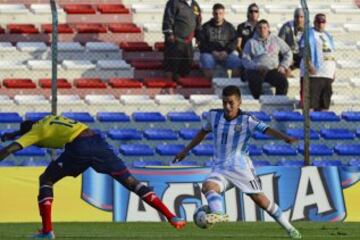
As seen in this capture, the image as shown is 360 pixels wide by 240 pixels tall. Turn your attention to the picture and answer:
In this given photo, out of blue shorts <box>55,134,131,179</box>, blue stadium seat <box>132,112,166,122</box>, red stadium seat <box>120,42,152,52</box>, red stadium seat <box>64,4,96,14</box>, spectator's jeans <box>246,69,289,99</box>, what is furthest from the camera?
red stadium seat <box>64,4,96,14</box>

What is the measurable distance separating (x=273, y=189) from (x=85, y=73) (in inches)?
214

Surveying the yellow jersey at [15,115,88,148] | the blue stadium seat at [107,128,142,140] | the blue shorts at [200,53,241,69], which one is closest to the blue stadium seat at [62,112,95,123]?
the blue stadium seat at [107,128,142,140]

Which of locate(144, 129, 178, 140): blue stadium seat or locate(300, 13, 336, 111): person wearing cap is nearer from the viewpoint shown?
locate(144, 129, 178, 140): blue stadium seat

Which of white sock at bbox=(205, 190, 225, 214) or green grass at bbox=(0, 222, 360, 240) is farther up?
white sock at bbox=(205, 190, 225, 214)

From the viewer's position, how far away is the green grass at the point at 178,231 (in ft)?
43.7

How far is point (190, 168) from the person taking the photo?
17.5 metres

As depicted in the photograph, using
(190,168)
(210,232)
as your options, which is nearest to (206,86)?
(190,168)

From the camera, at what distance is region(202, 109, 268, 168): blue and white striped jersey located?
13133mm

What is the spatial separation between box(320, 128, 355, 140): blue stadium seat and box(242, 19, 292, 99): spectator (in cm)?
115

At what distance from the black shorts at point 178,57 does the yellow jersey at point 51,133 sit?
7278 mm

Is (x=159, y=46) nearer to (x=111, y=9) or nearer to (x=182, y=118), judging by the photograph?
(x=111, y=9)

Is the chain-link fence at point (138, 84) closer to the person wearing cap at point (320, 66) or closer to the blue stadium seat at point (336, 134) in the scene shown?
the blue stadium seat at point (336, 134)

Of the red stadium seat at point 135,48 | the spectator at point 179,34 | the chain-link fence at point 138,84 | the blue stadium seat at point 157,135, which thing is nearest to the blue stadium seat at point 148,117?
the chain-link fence at point 138,84

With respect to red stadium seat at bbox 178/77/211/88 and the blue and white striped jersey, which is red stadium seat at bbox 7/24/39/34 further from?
the blue and white striped jersey
